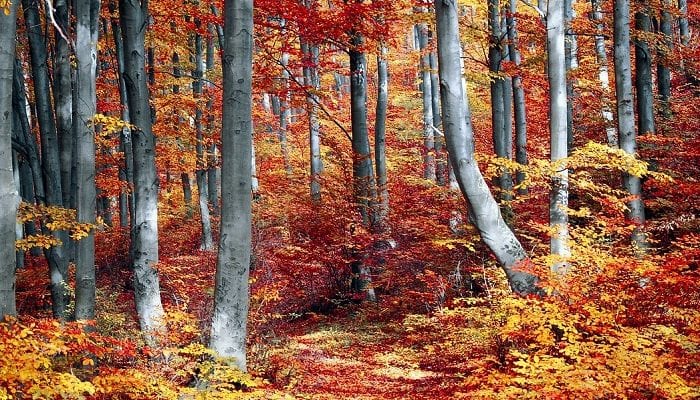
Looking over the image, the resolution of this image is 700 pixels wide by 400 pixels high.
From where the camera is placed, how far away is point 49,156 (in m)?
10.4

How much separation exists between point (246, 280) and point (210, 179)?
14.6 meters

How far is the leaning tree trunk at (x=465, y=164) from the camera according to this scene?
683 centimetres

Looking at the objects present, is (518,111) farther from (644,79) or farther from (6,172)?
(6,172)

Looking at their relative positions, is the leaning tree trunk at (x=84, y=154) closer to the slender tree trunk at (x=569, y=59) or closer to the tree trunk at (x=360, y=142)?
the tree trunk at (x=360, y=142)

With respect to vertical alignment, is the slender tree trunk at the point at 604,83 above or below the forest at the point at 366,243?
above

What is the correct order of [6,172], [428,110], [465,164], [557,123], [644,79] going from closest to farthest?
[6,172], [465,164], [557,123], [644,79], [428,110]

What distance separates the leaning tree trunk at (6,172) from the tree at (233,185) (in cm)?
188

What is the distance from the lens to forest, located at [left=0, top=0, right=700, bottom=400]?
5.27 m

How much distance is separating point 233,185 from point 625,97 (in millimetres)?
6685

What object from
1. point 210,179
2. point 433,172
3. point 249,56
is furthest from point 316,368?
point 210,179

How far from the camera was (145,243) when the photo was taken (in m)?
7.68

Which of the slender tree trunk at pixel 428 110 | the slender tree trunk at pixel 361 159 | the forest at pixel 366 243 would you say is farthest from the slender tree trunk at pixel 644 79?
the slender tree trunk at pixel 428 110

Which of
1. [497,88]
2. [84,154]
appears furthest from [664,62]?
[84,154]

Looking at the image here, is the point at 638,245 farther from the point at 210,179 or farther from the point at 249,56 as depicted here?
the point at 210,179
